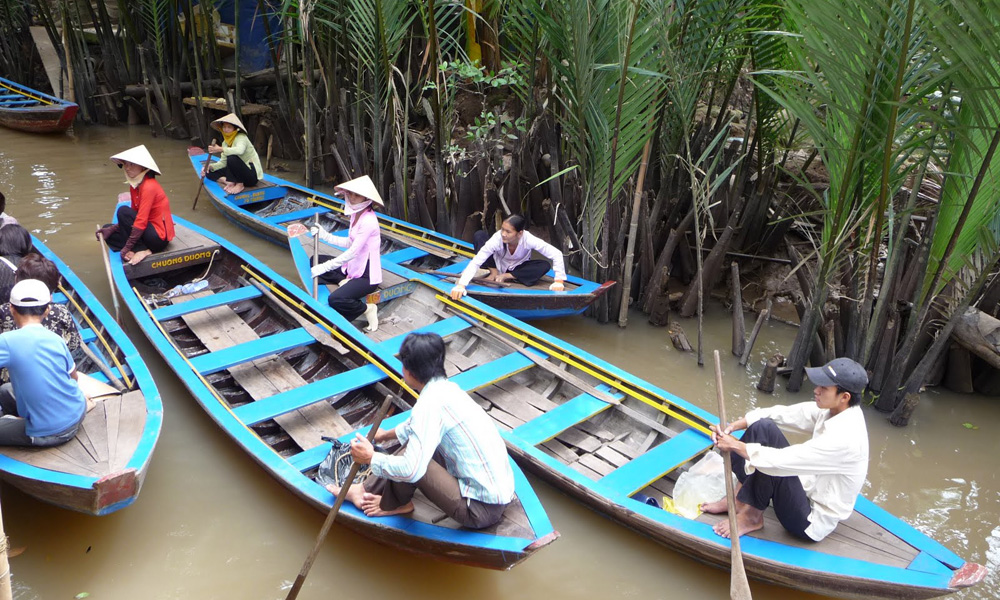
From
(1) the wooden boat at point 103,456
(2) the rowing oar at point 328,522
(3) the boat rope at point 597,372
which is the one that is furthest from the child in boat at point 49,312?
(3) the boat rope at point 597,372

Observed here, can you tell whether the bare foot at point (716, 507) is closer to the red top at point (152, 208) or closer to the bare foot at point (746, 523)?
the bare foot at point (746, 523)

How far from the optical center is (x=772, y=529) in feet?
11.0

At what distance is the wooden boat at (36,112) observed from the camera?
10211mm

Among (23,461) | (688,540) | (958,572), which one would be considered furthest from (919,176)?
(23,461)

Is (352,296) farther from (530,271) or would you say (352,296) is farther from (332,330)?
(530,271)

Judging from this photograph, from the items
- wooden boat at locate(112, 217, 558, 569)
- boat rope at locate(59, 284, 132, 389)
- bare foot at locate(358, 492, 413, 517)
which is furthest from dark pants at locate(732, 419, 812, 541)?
boat rope at locate(59, 284, 132, 389)

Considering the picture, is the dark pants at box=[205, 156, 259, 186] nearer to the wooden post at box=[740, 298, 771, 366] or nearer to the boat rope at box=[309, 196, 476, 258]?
the boat rope at box=[309, 196, 476, 258]

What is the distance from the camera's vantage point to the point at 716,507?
356 cm

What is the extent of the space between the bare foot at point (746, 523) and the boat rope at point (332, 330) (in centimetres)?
171

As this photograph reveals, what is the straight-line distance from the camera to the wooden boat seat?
18.6 ft

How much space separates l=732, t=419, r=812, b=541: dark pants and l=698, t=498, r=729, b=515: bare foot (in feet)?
0.56

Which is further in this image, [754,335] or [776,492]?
[754,335]

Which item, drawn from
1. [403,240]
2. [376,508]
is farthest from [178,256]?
[376,508]

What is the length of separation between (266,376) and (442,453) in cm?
205
